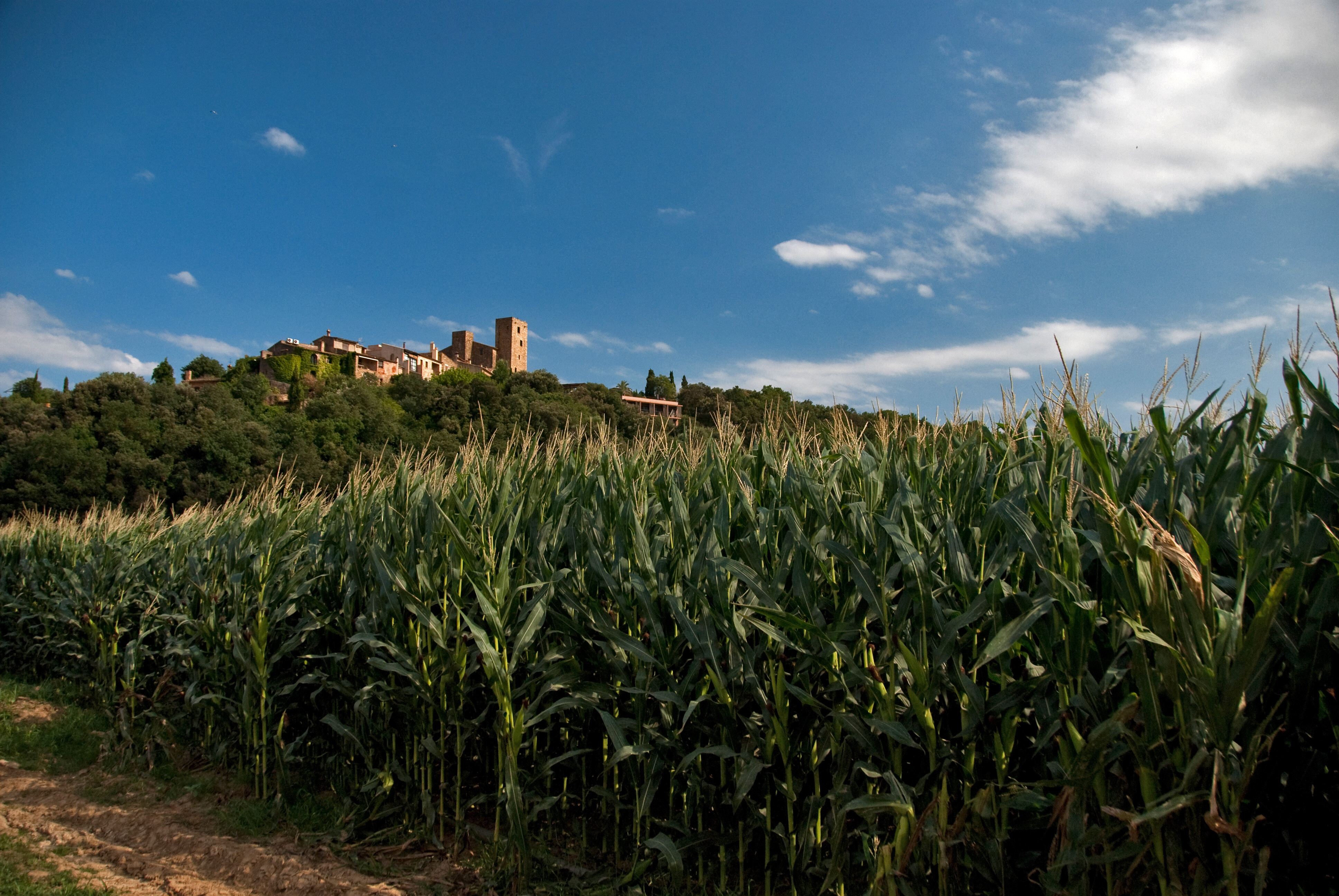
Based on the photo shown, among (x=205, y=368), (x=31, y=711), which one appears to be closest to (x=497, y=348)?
(x=205, y=368)

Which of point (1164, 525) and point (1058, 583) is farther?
point (1164, 525)

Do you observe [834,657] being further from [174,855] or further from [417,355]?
[417,355]

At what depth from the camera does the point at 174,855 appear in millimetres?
4355

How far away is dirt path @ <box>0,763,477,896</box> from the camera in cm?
379

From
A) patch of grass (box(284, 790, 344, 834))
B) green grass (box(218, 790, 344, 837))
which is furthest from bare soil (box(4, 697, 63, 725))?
patch of grass (box(284, 790, 344, 834))

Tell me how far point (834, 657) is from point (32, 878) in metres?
4.80

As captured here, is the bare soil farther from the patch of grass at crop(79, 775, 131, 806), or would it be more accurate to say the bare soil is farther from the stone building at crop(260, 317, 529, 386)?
the stone building at crop(260, 317, 529, 386)

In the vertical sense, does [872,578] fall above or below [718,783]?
above

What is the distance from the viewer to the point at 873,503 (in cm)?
327

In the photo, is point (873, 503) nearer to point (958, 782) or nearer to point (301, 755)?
point (958, 782)

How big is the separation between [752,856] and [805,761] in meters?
0.74

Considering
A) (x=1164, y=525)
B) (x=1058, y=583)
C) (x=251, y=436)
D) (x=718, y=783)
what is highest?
(x=251, y=436)

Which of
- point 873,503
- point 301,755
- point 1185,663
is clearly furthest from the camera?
point 301,755

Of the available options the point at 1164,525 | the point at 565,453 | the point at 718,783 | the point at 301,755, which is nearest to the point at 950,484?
the point at 1164,525
